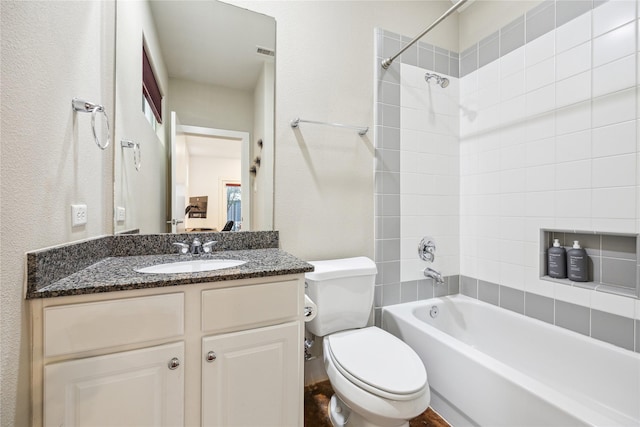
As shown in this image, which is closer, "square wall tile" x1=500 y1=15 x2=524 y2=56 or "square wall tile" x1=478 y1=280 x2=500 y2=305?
"square wall tile" x1=500 y1=15 x2=524 y2=56

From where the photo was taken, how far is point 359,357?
4.12ft

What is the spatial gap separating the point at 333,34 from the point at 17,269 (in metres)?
1.85

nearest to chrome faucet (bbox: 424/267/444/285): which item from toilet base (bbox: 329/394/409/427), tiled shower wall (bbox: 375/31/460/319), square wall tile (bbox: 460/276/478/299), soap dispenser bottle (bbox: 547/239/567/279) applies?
tiled shower wall (bbox: 375/31/460/319)

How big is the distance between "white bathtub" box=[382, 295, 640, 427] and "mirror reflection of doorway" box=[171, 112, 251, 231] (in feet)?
3.90

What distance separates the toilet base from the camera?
3.92 feet

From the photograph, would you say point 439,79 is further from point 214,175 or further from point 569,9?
point 214,175

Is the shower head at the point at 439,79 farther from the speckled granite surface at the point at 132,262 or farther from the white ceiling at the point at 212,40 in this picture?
the speckled granite surface at the point at 132,262

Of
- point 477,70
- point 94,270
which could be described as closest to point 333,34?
point 477,70

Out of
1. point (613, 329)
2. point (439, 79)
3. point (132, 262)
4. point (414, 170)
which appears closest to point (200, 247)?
point (132, 262)

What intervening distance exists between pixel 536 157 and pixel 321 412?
75.4 inches

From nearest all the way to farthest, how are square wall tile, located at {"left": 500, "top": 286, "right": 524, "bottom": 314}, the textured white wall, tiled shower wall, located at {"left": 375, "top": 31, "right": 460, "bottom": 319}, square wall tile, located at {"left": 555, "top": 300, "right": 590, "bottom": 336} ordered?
the textured white wall, square wall tile, located at {"left": 555, "top": 300, "right": 590, "bottom": 336}, square wall tile, located at {"left": 500, "top": 286, "right": 524, "bottom": 314}, tiled shower wall, located at {"left": 375, "top": 31, "right": 460, "bottom": 319}

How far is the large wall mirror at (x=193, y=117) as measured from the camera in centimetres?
134

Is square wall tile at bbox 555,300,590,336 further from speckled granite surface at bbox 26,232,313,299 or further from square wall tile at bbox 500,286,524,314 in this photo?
speckled granite surface at bbox 26,232,313,299

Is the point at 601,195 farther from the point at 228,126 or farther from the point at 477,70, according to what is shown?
the point at 228,126
